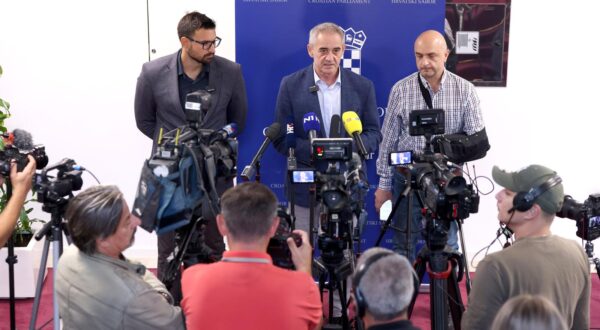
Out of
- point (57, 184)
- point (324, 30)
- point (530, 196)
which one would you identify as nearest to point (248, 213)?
point (530, 196)

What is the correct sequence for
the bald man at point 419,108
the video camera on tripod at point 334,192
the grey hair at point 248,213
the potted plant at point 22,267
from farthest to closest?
the potted plant at point 22,267 < the bald man at point 419,108 < the video camera on tripod at point 334,192 < the grey hair at point 248,213

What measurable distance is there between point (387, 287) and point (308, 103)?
2.66 metres

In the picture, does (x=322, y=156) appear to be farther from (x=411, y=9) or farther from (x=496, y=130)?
(x=496, y=130)

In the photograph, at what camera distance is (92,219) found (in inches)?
102

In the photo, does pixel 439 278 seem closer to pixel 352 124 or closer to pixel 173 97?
pixel 352 124

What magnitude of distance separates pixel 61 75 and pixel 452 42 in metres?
2.86

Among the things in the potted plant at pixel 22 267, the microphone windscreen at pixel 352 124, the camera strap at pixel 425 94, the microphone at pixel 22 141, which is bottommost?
the potted plant at pixel 22 267

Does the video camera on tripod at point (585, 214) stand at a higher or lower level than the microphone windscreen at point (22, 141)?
lower

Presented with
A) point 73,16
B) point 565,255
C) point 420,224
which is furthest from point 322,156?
point 73,16

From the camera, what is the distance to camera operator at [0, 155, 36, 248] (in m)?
3.14

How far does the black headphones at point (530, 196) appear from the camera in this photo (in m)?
2.76

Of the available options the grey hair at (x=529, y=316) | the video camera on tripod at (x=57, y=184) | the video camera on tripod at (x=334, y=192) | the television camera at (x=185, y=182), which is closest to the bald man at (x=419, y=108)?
the video camera on tripod at (x=334, y=192)

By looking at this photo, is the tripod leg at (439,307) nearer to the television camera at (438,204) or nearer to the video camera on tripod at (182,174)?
the television camera at (438,204)

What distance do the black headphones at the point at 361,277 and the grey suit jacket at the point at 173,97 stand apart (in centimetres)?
251
